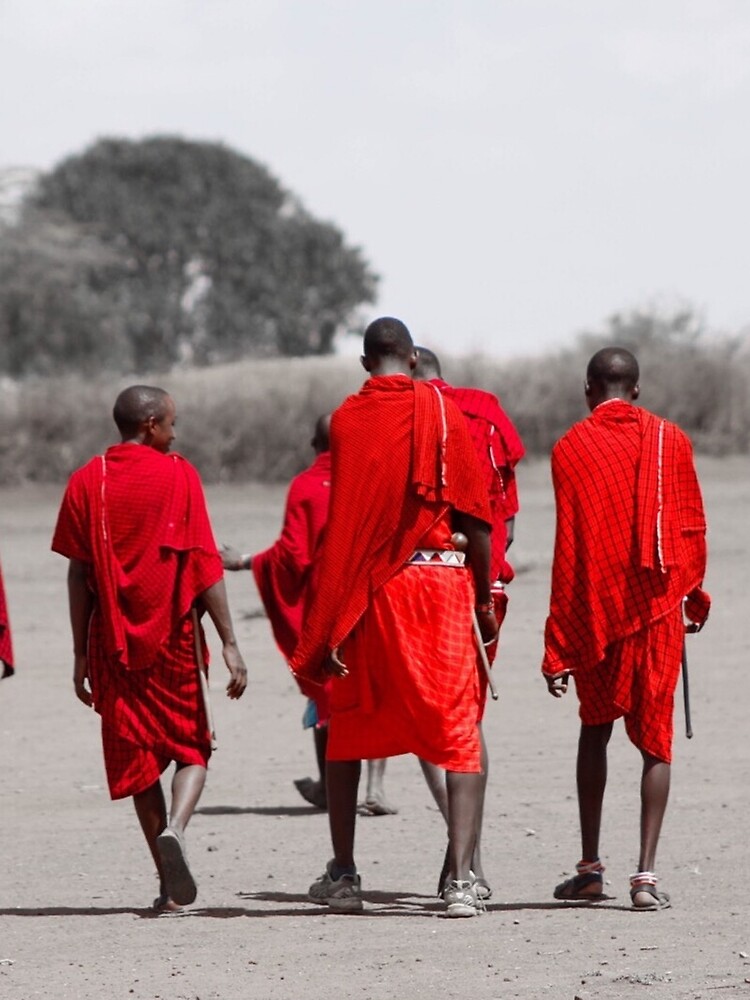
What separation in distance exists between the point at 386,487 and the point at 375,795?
111 inches

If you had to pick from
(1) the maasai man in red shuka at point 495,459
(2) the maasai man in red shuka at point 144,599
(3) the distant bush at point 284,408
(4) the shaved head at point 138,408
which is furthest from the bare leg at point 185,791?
(3) the distant bush at point 284,408

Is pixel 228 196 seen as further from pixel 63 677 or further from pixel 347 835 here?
pixel 347 835

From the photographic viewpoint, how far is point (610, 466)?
6.74 meters

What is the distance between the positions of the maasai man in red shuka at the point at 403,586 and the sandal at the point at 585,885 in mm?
420

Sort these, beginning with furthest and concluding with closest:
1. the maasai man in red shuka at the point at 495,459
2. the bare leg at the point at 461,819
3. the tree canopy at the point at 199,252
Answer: the tree canopy at the point at 199,252 → the maasai man in red shuka at the point at 495,459 → the bare leg at the point at 461,819

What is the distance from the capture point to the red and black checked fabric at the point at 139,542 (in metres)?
6.73

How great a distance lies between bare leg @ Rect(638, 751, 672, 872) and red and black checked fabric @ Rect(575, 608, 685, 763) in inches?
A: 1.5

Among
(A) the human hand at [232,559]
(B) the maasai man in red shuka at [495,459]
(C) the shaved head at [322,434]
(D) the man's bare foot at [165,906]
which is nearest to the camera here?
(D) the man's bare foot at [165,906]

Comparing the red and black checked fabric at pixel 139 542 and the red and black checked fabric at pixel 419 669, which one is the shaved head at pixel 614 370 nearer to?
the red and black checked fabric at pixel 419 669

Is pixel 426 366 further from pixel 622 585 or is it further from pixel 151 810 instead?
pixel 151 810

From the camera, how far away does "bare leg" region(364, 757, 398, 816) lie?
902cm

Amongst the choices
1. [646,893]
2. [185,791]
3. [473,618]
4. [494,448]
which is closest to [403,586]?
[473,618]

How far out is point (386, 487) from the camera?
6.56m

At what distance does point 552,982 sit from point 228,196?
59.5 meters
